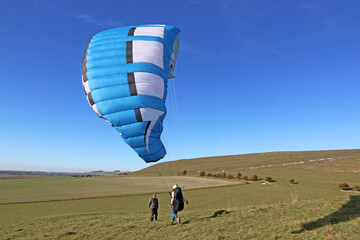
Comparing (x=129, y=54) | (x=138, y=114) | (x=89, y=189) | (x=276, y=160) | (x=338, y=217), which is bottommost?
(x=89, y=189)

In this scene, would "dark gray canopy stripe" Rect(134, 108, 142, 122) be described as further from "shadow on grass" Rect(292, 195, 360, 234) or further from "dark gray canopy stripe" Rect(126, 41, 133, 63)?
"shadow on grass" Rect(292, 195, 360, 234)

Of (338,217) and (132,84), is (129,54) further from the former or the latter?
(338,217)

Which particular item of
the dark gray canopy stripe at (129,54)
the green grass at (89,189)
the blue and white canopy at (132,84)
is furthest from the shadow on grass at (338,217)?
the green grass at (89,189)

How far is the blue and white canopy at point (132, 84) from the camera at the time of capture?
10281mm

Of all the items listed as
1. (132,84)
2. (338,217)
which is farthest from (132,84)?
(338,217)

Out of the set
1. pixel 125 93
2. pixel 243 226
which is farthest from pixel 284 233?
pixel 125 93

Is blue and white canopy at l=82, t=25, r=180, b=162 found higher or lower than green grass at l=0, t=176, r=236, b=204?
higher

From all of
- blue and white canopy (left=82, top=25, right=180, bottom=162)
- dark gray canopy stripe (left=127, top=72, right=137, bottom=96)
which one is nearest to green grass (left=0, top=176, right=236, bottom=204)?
blue and white canopy (left=82, top=25, right=180, bottom=162)

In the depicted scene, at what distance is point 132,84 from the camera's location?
10.3 m

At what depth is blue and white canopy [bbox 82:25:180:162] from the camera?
33.7 feet

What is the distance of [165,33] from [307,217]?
38.3 feet

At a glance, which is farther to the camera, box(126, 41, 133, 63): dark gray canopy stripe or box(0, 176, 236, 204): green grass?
box(0, 176, 236, 204): green grass

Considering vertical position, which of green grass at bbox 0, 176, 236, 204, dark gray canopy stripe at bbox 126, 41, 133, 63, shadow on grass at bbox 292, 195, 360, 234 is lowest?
green grass at bbox 0, 176, 236, 204

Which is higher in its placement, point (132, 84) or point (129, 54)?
point (129, 54)
